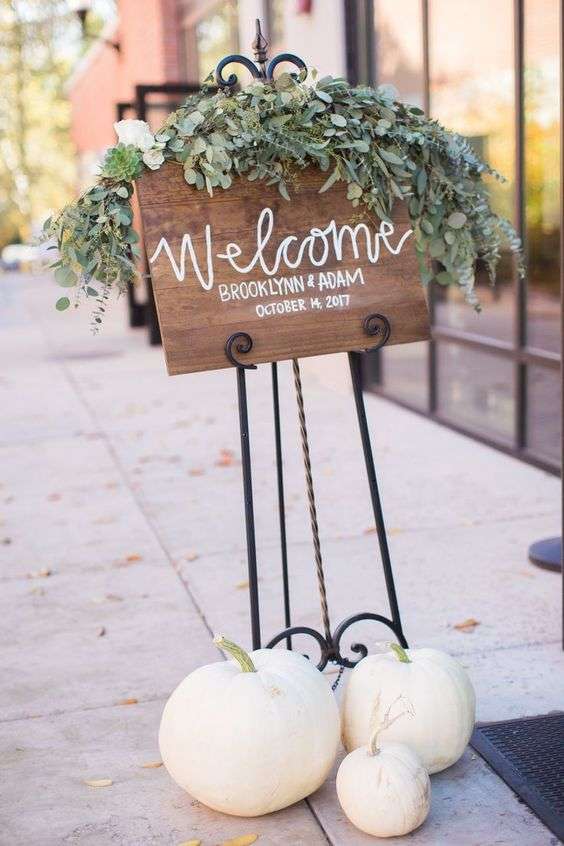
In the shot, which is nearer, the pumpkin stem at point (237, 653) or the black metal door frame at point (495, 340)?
the pumpkin stem at point (237, 653)

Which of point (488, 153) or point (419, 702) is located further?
point (488, 153)

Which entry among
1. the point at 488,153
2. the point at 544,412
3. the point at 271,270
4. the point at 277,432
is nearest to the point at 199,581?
the point at 277,432

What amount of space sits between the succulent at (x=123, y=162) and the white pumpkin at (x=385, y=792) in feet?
5.22

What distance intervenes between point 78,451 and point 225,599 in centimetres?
315

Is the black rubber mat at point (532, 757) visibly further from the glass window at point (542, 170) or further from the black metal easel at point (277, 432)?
the glass window at point (542, 170)

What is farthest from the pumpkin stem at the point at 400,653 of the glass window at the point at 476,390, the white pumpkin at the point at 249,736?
the glass window at the point at 476,390

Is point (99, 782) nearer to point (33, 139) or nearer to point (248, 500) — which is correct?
point (248, 500)

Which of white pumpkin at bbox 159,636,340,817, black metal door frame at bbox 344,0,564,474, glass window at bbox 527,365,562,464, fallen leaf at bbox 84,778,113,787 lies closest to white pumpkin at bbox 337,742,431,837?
white pumpkin at bbox 159,636,340,817

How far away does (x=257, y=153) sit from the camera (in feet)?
10.1

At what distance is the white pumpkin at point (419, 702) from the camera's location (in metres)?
3.02

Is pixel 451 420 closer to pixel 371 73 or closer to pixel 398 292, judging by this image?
pixel 371 73

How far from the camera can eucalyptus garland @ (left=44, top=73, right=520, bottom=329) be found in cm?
306

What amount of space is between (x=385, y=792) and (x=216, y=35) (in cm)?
1160

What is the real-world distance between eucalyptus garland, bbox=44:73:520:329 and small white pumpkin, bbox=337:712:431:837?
1.36 m
